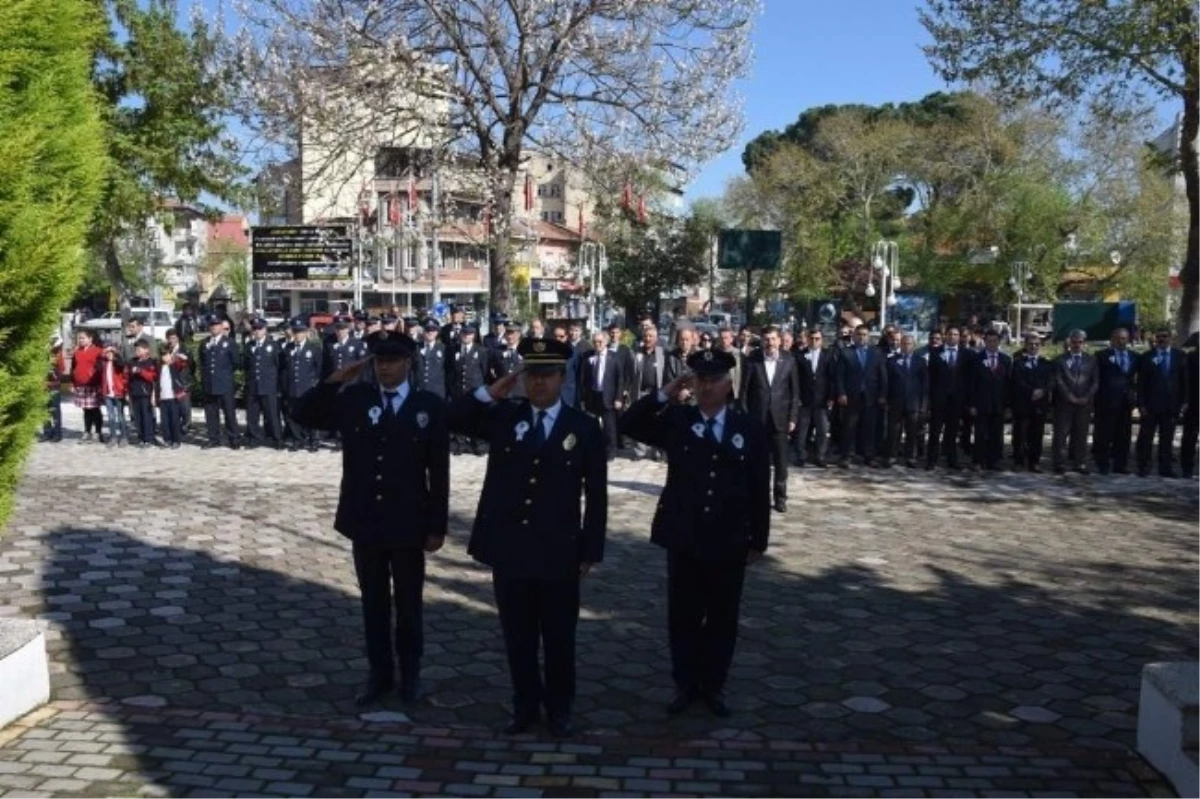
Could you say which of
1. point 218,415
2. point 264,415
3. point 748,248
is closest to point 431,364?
point 264,415

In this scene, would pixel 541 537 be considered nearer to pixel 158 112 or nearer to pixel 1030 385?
pixel 1030 385

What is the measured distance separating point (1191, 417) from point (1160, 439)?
1.44 feet

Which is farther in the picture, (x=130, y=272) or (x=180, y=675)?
(x=130, y=272)

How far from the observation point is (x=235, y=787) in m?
4.52

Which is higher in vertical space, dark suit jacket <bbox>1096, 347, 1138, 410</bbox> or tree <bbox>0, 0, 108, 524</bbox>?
tree <bbox>0, 0, 108, 524</bbox>

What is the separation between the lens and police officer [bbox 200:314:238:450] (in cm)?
1537

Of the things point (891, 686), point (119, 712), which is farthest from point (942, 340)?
point (119, 712)

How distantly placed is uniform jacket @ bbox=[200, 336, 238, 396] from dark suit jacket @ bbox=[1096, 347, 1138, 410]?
11326 mm

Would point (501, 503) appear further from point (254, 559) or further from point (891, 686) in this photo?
point (254, 559)

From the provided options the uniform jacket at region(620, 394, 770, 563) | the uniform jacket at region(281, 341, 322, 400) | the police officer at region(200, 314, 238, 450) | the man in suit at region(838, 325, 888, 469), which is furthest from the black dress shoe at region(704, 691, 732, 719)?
the police officer at region(200, 314, 238, 450)

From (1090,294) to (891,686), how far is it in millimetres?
52134

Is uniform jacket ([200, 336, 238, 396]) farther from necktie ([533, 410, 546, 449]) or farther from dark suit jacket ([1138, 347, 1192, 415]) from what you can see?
dark suit jacket ([1138, 347, 1192, 415])

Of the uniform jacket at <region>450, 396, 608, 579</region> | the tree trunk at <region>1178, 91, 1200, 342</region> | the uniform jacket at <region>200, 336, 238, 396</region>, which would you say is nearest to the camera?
the uniform jacket at <region>450, 396, 608, 579</region>

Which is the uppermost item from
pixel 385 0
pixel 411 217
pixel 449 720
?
pixel 385 0
